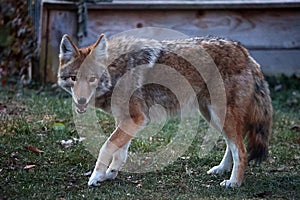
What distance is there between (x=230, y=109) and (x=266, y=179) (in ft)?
2.16

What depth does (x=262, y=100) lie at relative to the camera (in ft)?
17.7

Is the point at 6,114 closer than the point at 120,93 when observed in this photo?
No

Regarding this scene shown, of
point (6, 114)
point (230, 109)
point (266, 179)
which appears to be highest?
point (230, 109)

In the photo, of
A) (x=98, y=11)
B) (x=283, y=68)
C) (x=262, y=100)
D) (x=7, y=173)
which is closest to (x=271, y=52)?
(x=283, y=68)

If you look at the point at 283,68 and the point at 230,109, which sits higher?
the point at 230,109

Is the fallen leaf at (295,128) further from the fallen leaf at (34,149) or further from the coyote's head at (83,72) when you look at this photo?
the fallen leaf at (34,149)

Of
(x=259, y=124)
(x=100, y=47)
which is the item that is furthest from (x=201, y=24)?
(x=100, y=47)

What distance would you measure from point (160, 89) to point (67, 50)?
0.87 metres

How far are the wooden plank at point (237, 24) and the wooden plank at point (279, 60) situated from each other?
0.09 m

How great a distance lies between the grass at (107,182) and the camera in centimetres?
482

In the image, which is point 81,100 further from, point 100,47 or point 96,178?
point 96,178

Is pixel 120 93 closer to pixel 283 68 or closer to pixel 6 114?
pixel 6 114

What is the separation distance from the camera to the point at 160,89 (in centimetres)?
548

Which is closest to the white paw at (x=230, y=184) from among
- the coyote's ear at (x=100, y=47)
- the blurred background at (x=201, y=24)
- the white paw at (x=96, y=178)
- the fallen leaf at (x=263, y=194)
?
the fallen leaf at (x=263, y=194)
